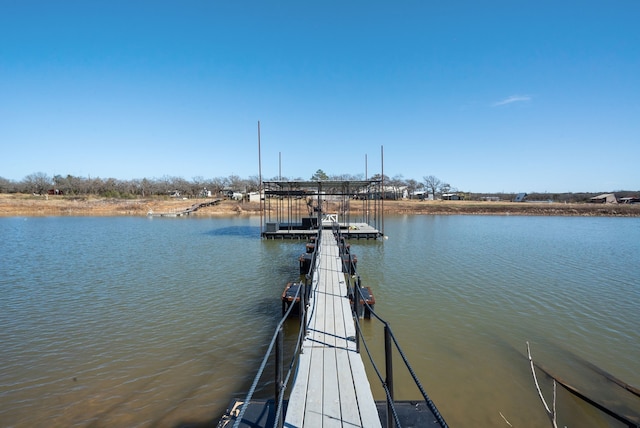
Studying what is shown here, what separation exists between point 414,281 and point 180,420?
11.3 meters

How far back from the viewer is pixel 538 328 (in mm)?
9805

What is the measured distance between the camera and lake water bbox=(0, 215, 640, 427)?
6.29 metres

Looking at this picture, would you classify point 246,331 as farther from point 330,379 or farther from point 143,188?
point 143,188

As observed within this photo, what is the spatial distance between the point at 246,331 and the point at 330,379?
16.5ft

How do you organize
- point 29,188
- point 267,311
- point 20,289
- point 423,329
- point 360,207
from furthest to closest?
point 29,188
point 360,207
point 20,289
point 267,311
point 423,329

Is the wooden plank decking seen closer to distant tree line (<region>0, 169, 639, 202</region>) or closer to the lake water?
the lake water

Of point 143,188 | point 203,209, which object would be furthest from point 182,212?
point 143,188

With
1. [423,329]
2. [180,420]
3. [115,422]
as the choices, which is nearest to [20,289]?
[115,422]

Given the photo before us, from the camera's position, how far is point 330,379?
16.2 ft

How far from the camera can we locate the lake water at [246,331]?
629 centimetres

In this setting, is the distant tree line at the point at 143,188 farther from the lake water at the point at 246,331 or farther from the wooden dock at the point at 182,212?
the lake water at the point at 246,331

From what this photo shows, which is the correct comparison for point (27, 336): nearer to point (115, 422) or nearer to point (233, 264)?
point (115, 422)

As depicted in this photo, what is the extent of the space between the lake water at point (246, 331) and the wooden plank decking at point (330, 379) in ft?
4.98

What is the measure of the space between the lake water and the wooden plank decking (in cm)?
152
